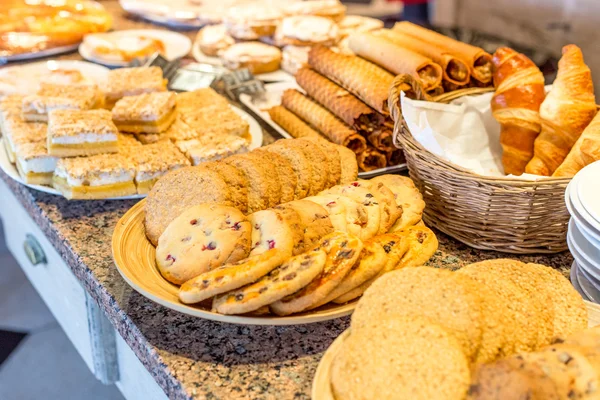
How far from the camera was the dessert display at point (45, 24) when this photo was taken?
2609 mm

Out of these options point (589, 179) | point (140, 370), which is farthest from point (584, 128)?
point (140, 370)

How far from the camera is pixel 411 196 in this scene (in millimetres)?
1304

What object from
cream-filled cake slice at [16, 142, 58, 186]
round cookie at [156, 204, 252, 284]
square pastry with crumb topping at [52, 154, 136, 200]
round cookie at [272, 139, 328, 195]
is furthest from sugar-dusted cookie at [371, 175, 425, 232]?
cream-filled cake slice at [16, 142, 58, 186]

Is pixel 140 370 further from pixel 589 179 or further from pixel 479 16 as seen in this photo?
pixel 479 16

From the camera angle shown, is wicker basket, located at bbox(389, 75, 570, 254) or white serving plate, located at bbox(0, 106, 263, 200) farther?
white serving plate, located at bbox(0, 106, 263, 200)

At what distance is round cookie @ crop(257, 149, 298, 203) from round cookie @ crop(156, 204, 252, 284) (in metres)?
0.17

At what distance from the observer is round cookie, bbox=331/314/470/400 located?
2.48 ft

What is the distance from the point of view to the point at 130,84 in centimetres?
192

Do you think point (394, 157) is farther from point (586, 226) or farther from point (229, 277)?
point (229, 277)

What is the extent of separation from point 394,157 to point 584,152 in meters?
0.53

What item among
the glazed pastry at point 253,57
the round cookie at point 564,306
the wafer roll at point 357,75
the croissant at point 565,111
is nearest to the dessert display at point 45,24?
the glazed pastry at point 253,57

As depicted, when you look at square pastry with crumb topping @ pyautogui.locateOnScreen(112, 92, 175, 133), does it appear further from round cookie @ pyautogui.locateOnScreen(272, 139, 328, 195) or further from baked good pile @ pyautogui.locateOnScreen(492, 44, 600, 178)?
baked good pile @ pyautogui.locateOnScreen(492, 44, 600, 178)

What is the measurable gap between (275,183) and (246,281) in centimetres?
36

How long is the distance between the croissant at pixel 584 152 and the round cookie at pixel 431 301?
22.0 inches
